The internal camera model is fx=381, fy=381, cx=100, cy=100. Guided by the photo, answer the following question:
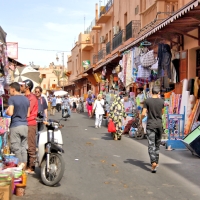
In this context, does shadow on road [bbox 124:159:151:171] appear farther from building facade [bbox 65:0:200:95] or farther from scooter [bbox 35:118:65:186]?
building facade [bbox 65:0:200:95]

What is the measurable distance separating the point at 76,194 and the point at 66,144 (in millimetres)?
6197

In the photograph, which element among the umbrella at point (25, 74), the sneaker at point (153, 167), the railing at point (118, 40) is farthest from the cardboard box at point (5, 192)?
the railing at point (118, 40)

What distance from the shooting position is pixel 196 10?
406 inches

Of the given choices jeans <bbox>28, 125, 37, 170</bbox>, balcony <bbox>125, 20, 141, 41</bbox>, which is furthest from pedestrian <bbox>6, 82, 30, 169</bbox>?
balcony <bbox>125, 20, 141, 41</bbox>

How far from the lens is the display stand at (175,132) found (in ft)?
36.6

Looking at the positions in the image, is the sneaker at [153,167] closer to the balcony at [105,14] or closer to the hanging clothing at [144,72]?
the hanging clothing at [144,72]

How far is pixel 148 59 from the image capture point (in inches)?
546

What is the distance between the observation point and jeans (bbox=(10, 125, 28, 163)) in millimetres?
6688

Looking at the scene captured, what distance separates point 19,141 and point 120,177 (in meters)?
2.15

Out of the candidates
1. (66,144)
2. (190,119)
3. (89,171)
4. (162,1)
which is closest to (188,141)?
(190,119)

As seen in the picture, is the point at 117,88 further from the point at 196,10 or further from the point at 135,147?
the point at 196,10

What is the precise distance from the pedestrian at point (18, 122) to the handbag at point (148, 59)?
7.81 metres

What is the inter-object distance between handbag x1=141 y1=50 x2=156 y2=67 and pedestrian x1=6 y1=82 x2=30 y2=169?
7.81 meters

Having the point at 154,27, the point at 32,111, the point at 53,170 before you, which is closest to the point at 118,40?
the point at 154,27
